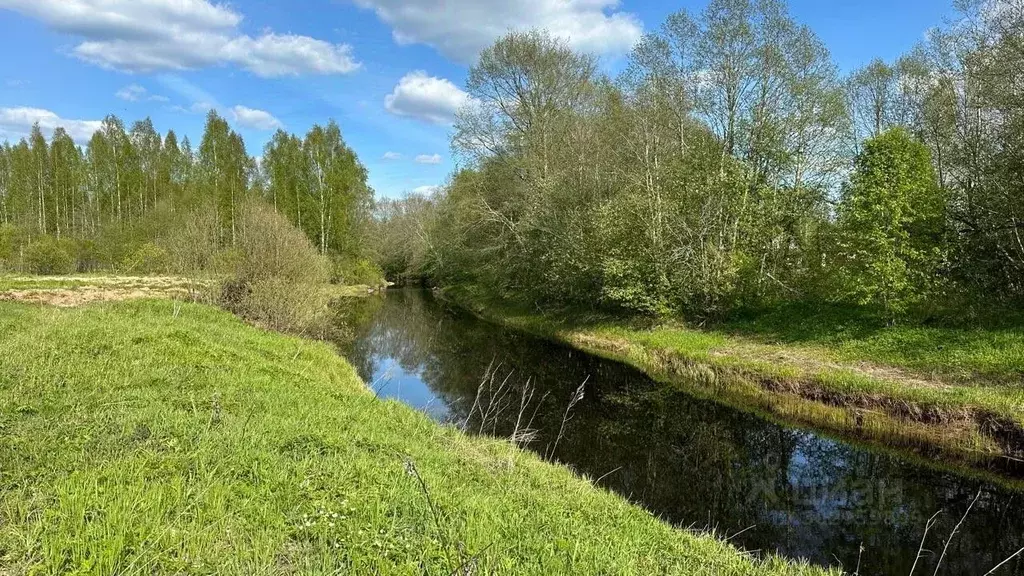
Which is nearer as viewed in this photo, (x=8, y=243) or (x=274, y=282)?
(x=274, y=282)

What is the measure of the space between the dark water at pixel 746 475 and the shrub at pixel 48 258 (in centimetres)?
3685

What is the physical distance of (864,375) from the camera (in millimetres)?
12805

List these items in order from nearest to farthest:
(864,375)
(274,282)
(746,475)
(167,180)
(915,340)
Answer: (746,475), (864,375), (915,340), (274,282), (167,180)

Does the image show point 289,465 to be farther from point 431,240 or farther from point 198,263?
point 431,240

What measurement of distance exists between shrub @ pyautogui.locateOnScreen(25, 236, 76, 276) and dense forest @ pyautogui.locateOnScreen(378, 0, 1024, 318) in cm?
3259

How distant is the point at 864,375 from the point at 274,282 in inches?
686

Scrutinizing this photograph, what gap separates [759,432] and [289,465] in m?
10.4

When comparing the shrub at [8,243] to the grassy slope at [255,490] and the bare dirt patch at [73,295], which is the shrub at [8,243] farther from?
the grassy slope at [255,490]

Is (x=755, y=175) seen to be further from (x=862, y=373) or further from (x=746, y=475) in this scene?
(x=746, y=475)

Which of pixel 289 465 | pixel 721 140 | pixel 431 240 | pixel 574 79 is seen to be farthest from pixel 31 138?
pixel 289 465

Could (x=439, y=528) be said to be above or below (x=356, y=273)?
below

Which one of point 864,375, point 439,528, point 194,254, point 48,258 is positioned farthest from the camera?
point 48,258

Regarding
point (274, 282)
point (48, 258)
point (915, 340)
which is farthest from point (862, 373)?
point (48, 258)

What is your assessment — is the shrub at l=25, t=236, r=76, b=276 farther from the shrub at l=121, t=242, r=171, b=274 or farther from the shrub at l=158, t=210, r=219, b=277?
the shrub at l=158, t=210, r=219, b=277
